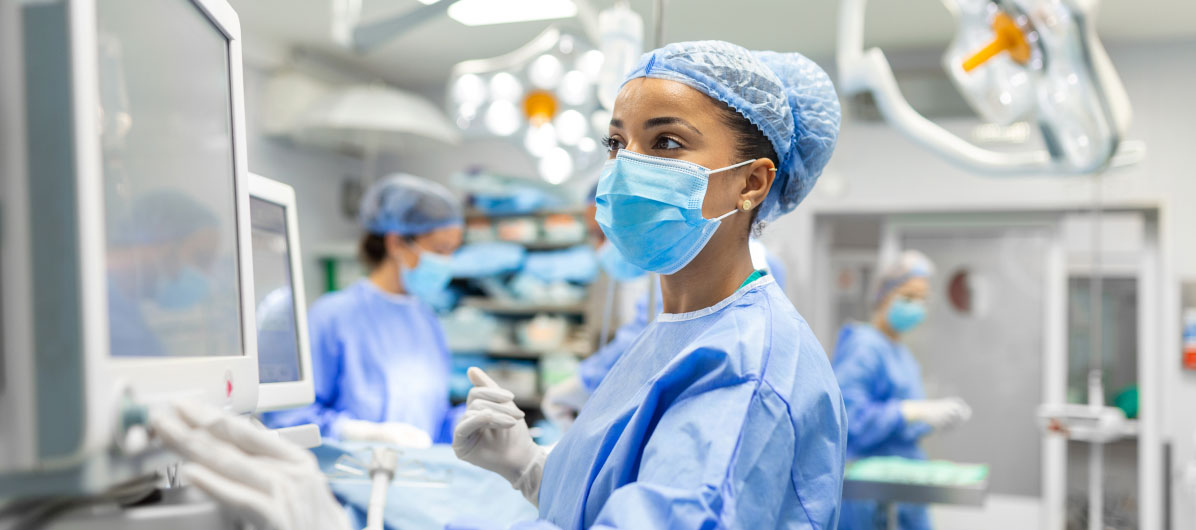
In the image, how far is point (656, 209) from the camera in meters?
1.11

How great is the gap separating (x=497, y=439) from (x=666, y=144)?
1.60ft

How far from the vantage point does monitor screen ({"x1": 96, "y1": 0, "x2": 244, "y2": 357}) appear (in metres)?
0.63

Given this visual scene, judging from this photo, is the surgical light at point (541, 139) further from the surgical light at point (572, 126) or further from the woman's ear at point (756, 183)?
the woman's ear at point (756, 183)

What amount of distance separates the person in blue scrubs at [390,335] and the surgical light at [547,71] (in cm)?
51

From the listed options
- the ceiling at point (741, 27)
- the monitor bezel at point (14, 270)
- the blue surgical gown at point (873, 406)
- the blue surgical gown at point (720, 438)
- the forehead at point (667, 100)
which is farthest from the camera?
the ceiling at point (741, 27)

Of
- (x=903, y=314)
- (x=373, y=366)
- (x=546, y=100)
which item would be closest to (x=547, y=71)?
(x=546, y=100)

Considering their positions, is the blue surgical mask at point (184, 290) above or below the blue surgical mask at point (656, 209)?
below

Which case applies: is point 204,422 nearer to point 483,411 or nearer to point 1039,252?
point 483,411

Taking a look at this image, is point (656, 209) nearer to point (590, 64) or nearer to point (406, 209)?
point (590, 64)

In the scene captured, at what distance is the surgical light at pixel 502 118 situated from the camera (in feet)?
9.46

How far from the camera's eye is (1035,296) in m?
4.98

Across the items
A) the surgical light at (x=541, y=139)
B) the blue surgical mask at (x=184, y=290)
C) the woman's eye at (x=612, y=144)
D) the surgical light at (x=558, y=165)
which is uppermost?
the surgical light at (x=541, y=139)

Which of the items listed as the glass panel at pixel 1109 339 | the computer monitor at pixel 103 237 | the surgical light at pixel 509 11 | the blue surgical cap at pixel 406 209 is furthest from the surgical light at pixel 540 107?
the glass panel at pixel 1109 339

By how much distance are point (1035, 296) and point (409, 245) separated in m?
3.77
